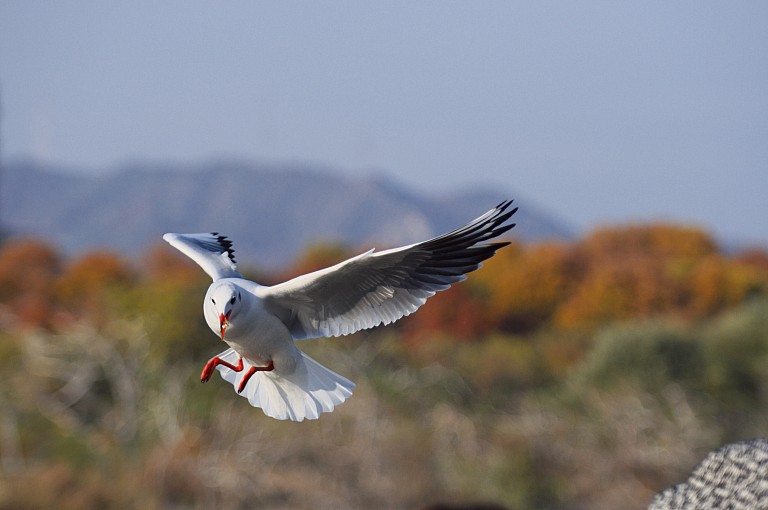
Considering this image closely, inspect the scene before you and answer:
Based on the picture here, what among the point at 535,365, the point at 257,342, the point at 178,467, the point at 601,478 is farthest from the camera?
the point at 535,365

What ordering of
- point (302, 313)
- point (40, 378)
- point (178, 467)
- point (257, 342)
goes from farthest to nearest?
point (40, 378)
point (178, 467)
point (302, 313)
point (257, 342)

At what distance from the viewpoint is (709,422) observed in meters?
18.7

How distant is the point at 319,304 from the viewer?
202 cm

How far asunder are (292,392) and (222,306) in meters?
0.48

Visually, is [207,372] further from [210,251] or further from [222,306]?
[210,251]

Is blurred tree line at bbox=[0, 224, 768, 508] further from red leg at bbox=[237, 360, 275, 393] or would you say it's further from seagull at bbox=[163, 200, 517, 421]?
red leg at bbox=[237, 360, 275, 393]

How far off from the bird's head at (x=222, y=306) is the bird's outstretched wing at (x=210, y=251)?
0.29 m

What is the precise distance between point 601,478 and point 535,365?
7.54 meters

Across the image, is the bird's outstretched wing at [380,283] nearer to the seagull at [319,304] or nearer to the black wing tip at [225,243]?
the seagull at [319,304]

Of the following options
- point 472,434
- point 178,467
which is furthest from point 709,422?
point 178,467

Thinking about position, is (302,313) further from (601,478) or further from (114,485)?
(601,478)

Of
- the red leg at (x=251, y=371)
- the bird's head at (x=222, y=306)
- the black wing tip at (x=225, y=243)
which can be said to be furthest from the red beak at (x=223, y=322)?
the black wing tip at (x=225, y=243)

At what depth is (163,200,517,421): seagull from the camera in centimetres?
179

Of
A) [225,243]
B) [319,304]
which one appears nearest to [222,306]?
[319,304]
